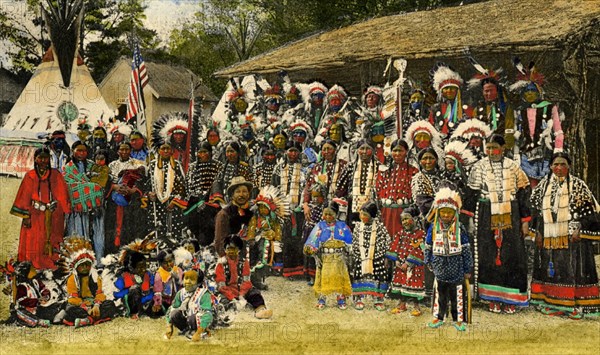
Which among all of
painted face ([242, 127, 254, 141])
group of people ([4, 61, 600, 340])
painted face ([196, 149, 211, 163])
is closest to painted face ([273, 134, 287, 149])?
group of people ([4, 61, 600, 340])

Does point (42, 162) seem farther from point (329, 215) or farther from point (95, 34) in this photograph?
point (329, 215)

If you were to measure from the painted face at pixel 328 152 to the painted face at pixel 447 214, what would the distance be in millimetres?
1536

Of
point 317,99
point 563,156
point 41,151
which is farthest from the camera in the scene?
point 317,99

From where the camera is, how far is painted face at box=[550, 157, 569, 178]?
6.12 m

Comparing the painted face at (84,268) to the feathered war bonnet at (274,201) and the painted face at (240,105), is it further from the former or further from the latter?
the painted face at (240,105)

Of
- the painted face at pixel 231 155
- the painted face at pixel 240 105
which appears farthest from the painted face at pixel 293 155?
the painted face at pixel 240 105

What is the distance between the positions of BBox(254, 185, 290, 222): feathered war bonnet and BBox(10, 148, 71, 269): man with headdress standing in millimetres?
2059

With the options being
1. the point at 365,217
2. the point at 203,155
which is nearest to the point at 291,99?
the point at 203,155

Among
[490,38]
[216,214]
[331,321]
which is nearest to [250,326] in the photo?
[331,321]

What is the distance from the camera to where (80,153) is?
6.81m

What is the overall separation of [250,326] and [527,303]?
272 centimetres

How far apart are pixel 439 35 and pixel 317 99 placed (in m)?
1.62

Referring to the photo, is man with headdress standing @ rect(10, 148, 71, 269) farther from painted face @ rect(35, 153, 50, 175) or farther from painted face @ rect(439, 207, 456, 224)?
painted face @ rect(439, 207, 456, 224)

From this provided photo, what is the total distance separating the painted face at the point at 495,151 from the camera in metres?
6.28
